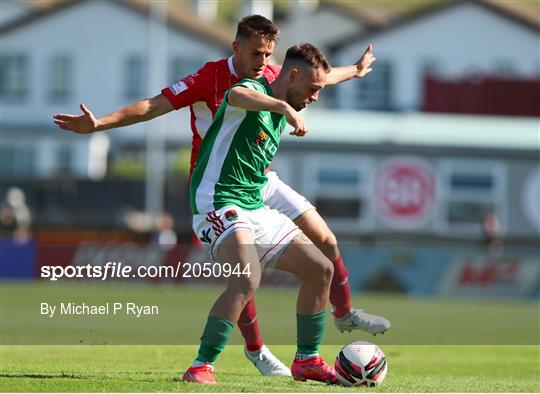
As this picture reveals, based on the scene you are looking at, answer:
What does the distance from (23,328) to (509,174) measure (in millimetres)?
27639

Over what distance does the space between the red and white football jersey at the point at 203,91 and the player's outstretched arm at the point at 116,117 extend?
133mm

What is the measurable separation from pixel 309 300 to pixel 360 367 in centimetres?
60

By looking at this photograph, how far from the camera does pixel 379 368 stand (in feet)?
33.1

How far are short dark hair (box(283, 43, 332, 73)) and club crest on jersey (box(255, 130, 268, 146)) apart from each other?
18.9 inches

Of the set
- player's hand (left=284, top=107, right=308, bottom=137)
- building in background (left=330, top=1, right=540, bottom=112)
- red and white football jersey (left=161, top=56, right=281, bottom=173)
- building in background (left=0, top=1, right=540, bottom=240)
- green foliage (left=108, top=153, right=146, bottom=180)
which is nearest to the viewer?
player's hand (left=284, top=107, right=308, bottom=137)

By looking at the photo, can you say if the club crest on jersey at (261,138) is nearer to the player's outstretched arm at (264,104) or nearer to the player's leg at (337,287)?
the player's outstretched arm at (264,104)

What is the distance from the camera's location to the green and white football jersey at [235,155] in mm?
9562

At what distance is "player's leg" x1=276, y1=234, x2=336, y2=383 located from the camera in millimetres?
9820

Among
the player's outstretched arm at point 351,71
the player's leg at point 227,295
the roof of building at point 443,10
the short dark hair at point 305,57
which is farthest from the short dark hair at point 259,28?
the roof of building at point 443,10

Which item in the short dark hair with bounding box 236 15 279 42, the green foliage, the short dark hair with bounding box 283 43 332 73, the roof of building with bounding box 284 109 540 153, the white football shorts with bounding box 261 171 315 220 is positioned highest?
the short dark hair with bounding box 236 15 279 42

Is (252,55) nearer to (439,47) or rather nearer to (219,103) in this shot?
(219,103)

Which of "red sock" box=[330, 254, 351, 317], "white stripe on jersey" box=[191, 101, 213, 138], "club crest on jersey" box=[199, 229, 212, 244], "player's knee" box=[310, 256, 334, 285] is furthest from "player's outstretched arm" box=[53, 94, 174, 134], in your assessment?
"red sock" box=[330, 254, 351, 317]

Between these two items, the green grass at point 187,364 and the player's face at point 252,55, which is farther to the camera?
the player's face at point 252,55

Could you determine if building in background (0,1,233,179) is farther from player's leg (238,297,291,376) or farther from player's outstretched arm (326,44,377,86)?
player's leg (238,297,291,376)
